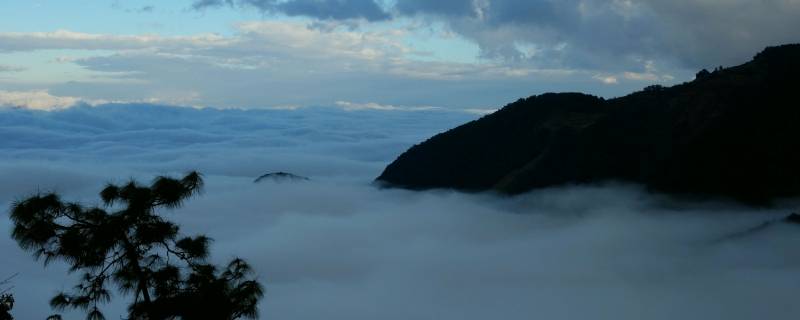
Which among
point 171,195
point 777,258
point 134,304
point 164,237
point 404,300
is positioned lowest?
point 404,300

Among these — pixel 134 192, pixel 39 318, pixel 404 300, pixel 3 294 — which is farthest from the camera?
pixel 404 300

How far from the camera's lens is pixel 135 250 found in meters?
16.3

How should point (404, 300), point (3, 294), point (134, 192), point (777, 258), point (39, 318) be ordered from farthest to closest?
1. point (404, 300)
2. point (777, 258)
3. point (39, 318)
4. point (3, 294)
5. point (134, 192)

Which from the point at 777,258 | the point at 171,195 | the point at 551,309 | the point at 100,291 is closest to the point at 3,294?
the point at 100,291

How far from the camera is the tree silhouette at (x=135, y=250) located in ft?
51.2

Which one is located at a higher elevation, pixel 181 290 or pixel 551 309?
pixel 181 290

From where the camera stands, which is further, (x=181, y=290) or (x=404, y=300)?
(x=404, y=300)

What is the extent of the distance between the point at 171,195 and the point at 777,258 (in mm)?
191388

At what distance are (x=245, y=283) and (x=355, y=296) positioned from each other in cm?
17988

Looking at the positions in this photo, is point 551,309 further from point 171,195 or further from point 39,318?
point 171,195

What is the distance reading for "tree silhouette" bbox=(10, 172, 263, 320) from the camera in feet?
51.2

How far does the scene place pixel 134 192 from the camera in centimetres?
1594

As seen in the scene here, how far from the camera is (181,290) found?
16766 mm

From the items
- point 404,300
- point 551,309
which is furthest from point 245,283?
point 404,300
